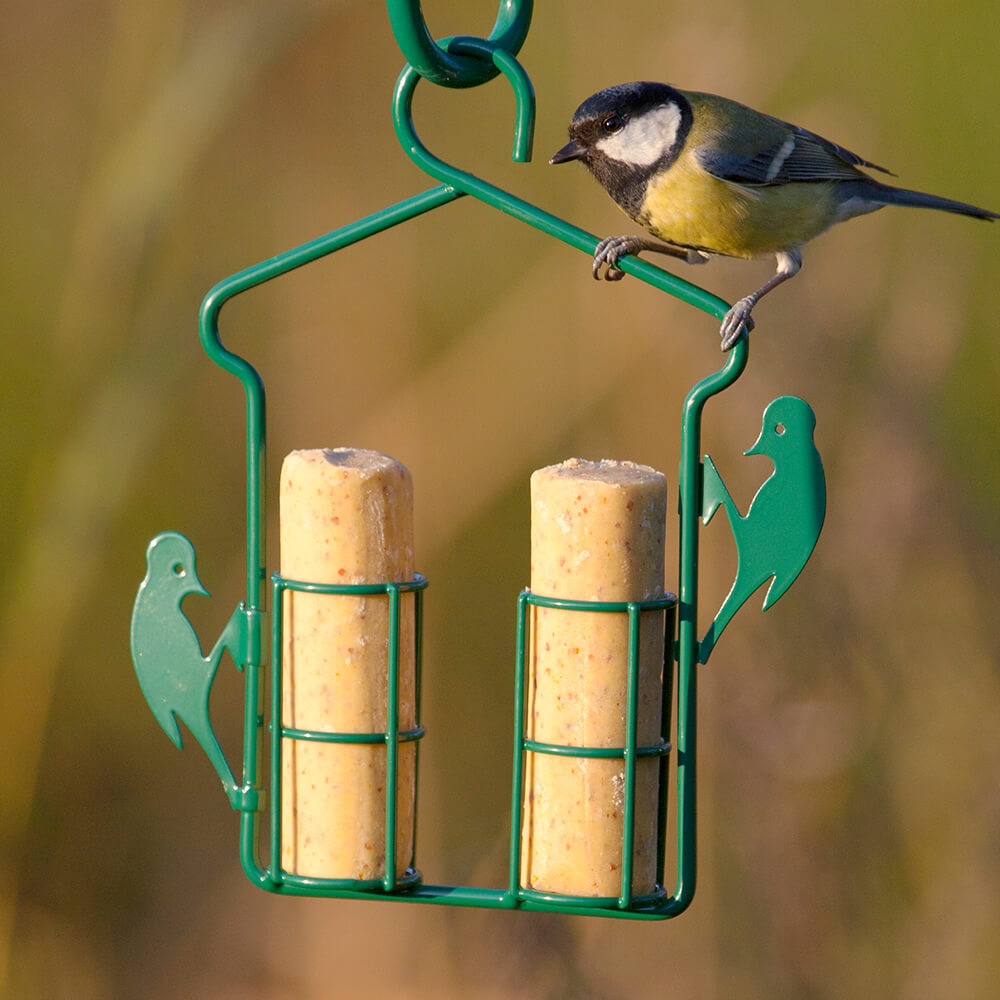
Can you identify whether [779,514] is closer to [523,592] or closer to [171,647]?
[523,592]

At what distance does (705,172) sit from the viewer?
2.21 metres

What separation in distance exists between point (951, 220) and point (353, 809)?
1.94 meters

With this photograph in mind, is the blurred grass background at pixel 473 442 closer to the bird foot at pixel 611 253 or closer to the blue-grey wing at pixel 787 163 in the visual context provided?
the blue-grey wing at pixel 787 163

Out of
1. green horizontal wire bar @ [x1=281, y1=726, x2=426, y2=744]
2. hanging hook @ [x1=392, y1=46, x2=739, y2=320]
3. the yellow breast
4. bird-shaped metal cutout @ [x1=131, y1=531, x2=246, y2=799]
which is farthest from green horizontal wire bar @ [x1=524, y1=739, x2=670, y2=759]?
the yellow breast

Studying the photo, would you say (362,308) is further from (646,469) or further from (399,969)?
(646,469)

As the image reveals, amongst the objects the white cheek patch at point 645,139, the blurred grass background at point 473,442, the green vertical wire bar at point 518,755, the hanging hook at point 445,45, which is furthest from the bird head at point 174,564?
the blurred grass background at point 473,442

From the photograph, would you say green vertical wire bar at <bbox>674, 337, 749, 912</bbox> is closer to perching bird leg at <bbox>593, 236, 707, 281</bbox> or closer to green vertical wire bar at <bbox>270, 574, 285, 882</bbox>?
perching bird leg at <bbox>593, 236, 707, 281</bbox>

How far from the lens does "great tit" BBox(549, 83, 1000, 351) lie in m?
2.15

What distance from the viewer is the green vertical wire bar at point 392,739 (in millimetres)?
1831

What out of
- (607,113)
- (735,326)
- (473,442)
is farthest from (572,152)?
(473,442)

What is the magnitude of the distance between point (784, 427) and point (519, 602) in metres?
0.37

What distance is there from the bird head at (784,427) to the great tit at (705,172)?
27cm

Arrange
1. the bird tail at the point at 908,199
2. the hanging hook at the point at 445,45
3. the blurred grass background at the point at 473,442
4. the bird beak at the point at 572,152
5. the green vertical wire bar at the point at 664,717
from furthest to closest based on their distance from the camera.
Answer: the blurred grass background at the point at 473,442 → the bird tail at the point at 908,199 → the bird beak at the point at 572,152 → the green vertical wire bar at the point at 664,717 → the hanging hook at the point at 445,45

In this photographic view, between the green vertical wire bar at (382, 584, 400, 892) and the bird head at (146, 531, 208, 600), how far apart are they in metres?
0.28
